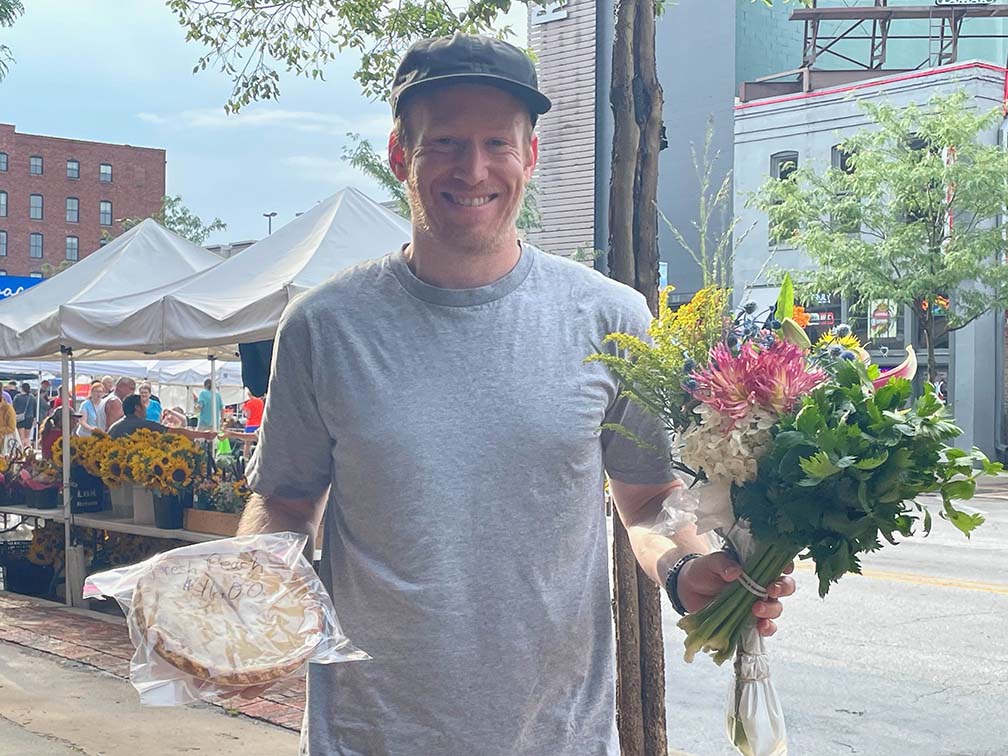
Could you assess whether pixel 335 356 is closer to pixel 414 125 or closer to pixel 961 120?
pixel 414 125

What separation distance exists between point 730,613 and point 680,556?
0.18 meters

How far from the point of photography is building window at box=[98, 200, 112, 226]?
91562 mm

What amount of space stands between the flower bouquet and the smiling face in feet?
1.22

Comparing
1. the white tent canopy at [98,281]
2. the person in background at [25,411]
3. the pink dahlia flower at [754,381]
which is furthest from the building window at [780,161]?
the pink dahlia flower at [754,381]

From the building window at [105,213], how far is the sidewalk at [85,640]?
8517cm

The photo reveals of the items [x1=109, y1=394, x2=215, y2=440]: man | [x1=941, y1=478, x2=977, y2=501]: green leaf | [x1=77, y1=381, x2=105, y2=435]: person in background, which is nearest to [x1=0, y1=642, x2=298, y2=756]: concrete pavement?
[x1=109, y1=394, x2=215, y2=440]: man

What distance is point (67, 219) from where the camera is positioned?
297ft

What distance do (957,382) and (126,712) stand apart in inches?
992

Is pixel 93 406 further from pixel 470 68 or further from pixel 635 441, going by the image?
pixel 635 441

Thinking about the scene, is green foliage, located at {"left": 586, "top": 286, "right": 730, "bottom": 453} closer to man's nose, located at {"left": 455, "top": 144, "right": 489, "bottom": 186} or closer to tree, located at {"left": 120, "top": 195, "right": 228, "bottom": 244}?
man's nose, located at {"left": 455, "top": 144, "right": 489, "bottom": 186}

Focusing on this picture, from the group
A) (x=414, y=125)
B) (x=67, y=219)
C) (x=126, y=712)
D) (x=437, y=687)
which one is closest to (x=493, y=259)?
(x=414, y=125)

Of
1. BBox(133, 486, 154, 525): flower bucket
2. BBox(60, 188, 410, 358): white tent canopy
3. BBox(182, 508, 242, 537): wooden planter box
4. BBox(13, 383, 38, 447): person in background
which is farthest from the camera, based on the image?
BBox(13, 383, 38, 447): person in background

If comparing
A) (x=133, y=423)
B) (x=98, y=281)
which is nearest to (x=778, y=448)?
(x=98, y=281)

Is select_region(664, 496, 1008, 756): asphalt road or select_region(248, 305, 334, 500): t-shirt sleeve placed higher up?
select_region(248, 305, 334, 500): t-shirt sleeve
